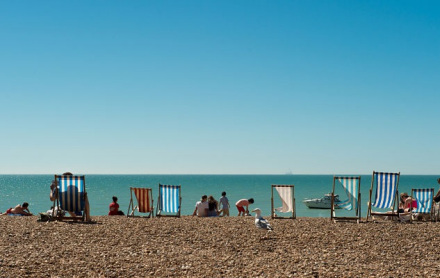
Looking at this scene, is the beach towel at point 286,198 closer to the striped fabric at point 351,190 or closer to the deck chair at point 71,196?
the striped fabric at point 351,190

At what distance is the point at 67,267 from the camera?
596 cm

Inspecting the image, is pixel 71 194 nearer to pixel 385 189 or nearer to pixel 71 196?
pixel 71 196

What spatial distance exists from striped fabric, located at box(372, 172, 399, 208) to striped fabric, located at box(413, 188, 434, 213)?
2.06m

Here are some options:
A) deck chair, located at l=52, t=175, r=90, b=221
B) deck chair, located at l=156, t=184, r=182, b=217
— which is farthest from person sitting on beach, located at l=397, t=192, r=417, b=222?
deck chair, located at l=52, t=175, r=90, b=221

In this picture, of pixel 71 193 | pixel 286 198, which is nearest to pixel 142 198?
pixel 71 193

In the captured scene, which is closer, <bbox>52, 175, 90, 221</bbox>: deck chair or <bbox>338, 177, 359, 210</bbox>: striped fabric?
<bbox>52, 175, 90, 221</bbox>: deck chair

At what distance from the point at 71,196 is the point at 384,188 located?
23.3ft

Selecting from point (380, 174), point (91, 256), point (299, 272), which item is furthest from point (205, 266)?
point (380, 174)

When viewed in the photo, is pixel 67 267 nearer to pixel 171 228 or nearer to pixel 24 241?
pixel 24 241

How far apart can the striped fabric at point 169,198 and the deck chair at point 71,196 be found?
10.7 ft

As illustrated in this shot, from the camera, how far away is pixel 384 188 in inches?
427

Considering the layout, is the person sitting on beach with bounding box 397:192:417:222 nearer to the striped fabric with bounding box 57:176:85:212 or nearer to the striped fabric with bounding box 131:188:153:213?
the striped fabric with bounding box 131:188:153:213

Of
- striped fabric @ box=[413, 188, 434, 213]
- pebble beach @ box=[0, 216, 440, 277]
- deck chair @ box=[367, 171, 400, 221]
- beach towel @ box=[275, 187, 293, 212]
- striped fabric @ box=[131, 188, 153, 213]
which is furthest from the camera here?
striped fabric @ box=[131, 188, 153, 213]

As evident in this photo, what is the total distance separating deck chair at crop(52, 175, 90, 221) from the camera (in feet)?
34.0
